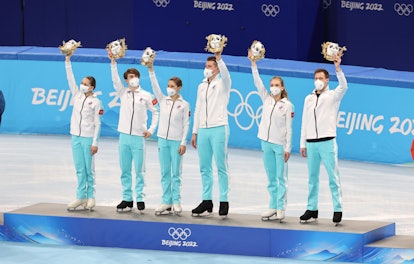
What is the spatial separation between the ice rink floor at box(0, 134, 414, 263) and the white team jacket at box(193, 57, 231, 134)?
1375 millimetres

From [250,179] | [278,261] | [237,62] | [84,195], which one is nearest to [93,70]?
[237,62]

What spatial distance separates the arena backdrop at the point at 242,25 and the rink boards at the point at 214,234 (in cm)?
875

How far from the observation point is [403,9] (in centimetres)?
2378

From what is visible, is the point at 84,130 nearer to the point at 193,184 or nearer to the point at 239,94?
the point at 193,184

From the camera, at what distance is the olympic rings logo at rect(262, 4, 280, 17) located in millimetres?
24891

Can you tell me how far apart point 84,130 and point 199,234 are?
2.04 metres

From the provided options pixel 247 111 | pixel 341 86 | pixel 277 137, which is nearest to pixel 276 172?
pixel 277 137

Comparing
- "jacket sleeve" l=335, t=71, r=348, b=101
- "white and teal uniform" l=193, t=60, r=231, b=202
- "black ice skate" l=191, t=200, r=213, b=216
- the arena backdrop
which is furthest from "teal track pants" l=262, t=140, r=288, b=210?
the arena backdrop

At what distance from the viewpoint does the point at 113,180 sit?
788 inches

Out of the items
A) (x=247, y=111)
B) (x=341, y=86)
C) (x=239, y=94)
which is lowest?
(x=247, y=111)

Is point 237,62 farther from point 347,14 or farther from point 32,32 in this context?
point 32,32

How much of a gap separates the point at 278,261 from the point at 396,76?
21.4 ft

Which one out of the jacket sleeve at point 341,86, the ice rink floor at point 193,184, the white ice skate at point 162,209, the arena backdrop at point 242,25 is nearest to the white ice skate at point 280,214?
the ice rink floor at point 193,184

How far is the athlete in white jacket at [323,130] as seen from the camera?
15.5 metres
